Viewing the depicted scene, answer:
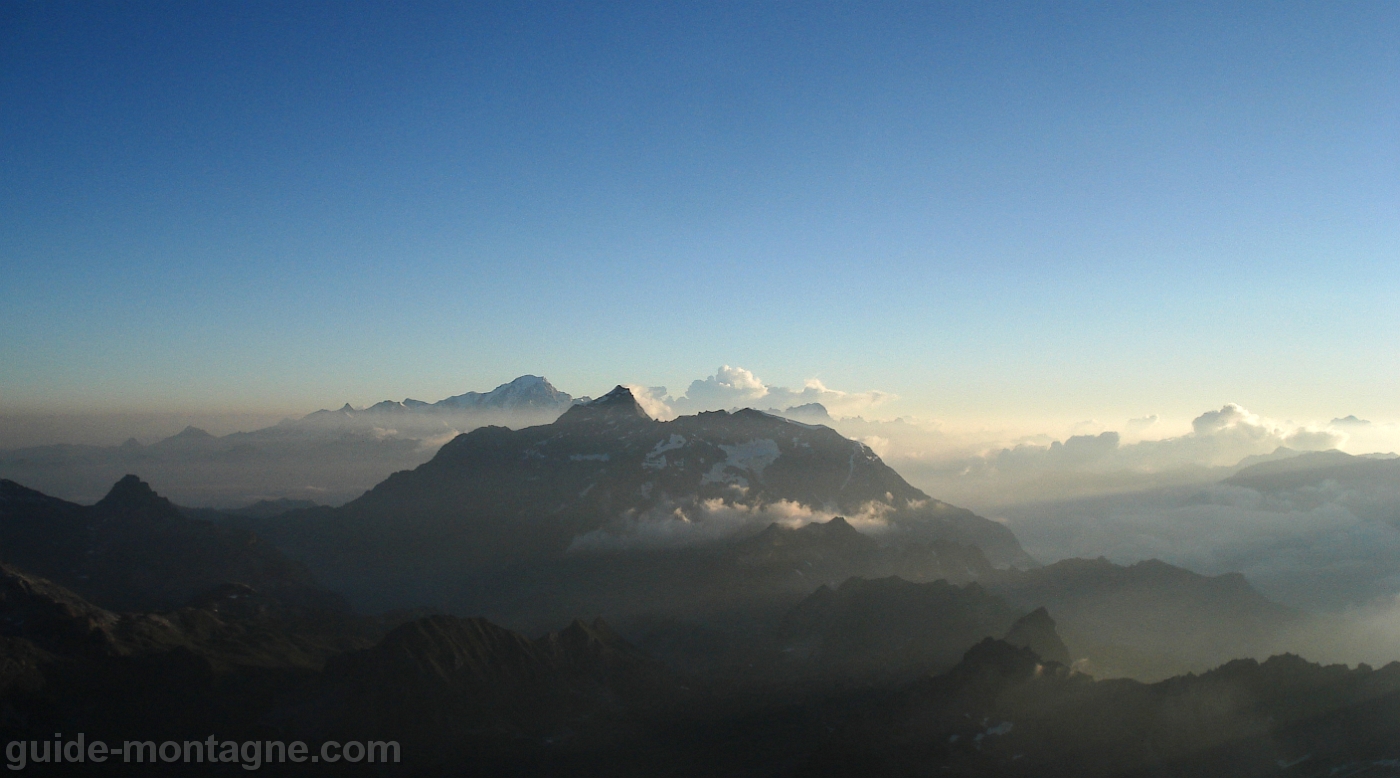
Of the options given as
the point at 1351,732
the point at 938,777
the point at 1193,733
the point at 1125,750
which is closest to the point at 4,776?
the point at 938,777

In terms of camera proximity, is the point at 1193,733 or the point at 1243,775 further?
Answer: the point at 1193,733

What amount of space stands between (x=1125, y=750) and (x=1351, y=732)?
50.7 metres

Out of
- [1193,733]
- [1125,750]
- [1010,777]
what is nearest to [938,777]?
[1010,777]

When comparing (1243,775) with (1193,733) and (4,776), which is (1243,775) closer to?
(1193,733)

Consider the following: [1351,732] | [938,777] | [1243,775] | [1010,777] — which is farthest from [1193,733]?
[938,777]

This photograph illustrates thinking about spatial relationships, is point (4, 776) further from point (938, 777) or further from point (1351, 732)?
point (1351, 732)

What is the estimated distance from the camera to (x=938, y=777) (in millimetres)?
199500

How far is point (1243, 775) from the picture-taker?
183 m

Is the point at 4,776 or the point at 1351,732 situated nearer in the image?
the point at 1351,732

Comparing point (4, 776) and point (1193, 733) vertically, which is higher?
point (4, 776)

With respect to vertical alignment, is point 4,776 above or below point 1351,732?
above

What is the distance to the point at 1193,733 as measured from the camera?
19825cm

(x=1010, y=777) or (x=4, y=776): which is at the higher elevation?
(x=4, y=776)

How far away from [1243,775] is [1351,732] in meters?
30.4
